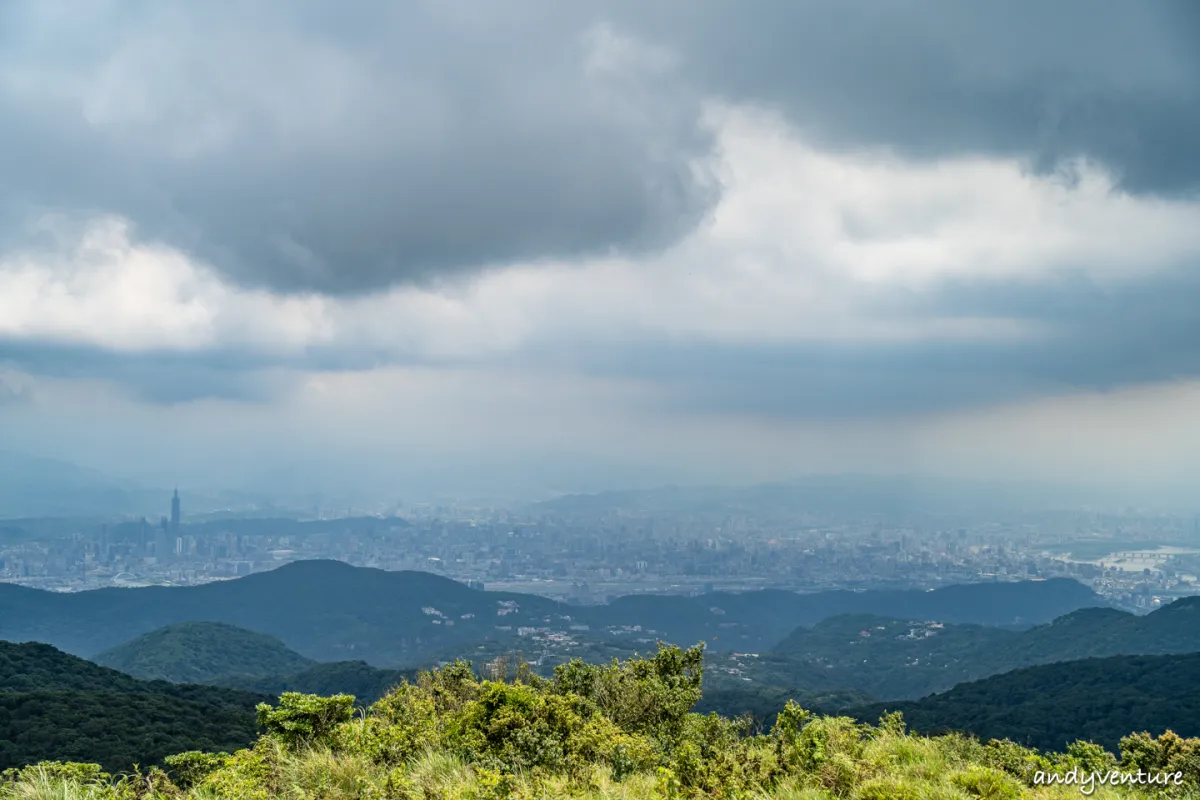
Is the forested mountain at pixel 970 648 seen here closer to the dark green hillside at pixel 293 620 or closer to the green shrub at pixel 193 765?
the dark green hillside at pixel 293 620

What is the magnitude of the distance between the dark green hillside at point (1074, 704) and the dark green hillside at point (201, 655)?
9657 cm

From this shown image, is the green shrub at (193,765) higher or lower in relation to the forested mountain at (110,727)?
higher

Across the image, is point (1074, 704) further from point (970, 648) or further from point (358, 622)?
point (358, 622)

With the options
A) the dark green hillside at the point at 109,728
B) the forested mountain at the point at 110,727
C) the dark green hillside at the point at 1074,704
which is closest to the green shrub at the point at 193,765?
the dark green hillside at the point at 109,728

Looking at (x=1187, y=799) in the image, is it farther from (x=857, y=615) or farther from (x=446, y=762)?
(x=857, y=615)

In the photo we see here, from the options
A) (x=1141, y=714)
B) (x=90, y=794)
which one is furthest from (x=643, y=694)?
(x=1141, y=714)

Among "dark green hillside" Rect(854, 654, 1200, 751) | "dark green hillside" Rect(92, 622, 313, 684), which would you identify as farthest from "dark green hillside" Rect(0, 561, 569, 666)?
"dark green hillside" Rect(854, 654, 1200, 751)

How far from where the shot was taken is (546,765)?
31.8 ft

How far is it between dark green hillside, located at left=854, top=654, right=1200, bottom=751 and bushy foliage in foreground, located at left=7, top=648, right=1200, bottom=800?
44594 millimetres

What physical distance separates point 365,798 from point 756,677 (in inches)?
4321

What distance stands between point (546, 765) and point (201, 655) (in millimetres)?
133317

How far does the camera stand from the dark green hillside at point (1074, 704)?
56.2 meters

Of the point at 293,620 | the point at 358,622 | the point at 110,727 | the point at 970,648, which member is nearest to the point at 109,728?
the point at 110,727

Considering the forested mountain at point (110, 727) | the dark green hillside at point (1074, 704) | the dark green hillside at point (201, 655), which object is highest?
the forested mountain at point (110, 727)
